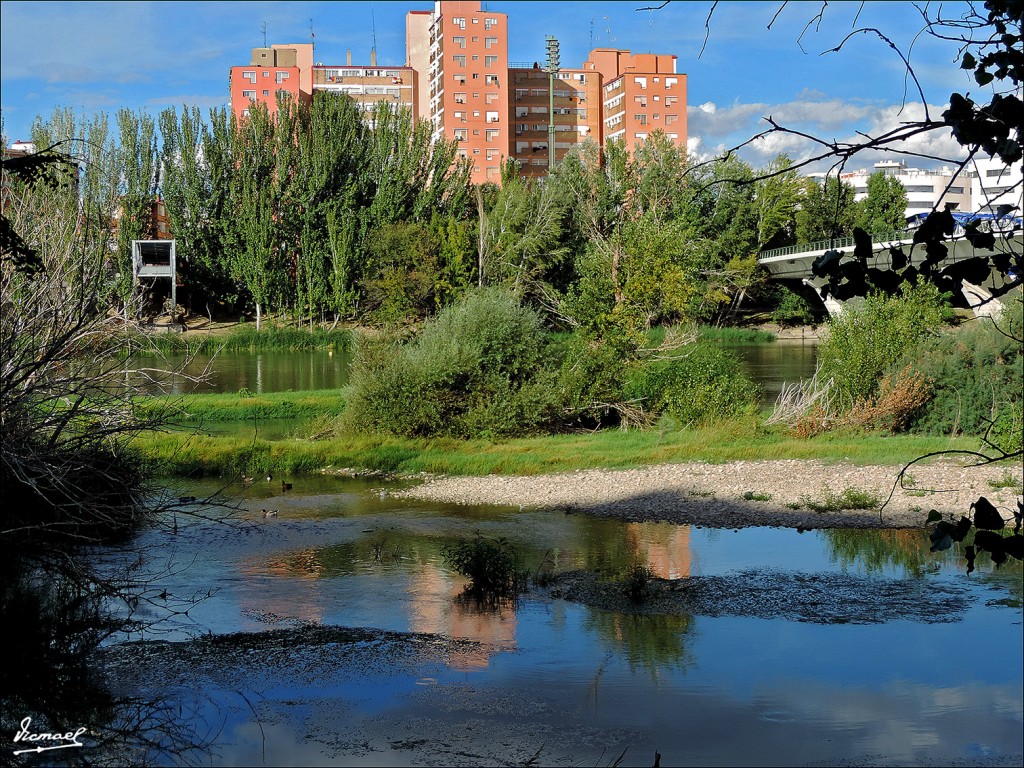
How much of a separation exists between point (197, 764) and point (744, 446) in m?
15.6

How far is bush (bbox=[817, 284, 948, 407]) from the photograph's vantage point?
24.3 m

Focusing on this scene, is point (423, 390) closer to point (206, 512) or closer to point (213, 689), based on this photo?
point (206, 512)

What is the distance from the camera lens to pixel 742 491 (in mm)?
18266

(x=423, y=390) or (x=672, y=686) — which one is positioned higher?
(x=423, y=390)

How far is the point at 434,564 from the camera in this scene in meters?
14.1

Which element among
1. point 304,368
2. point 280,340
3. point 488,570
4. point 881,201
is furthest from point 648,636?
point 881,201

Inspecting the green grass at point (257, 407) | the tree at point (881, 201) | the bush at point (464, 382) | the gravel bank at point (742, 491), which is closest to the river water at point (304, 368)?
the green grass at point (257, 407)

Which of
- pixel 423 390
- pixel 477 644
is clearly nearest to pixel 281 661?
pixel 477 644

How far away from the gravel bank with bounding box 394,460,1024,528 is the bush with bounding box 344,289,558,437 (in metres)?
3.03

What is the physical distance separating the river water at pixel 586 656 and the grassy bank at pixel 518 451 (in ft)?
18.3

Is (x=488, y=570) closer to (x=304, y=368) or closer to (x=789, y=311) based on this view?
(x=304, y=368)

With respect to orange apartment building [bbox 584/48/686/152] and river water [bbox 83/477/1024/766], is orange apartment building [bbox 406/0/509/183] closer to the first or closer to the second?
orange apartment building [bbox 584/48/686/152]

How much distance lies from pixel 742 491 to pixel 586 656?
28.2ft

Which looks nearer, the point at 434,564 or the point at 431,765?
the point at 431,765
